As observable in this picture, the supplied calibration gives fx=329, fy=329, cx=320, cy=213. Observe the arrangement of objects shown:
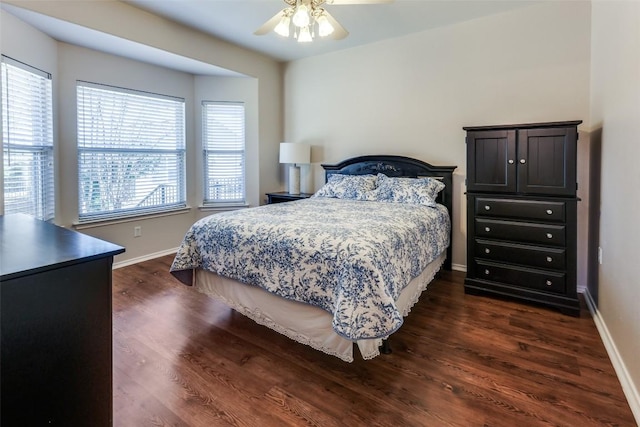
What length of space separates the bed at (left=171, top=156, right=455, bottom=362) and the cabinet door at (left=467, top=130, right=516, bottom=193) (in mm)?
474

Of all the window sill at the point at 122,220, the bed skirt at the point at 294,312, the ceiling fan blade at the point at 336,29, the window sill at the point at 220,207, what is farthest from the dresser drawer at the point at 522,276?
the window sill at the point at 122,220

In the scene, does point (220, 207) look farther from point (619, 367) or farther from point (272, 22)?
point (619, 367)

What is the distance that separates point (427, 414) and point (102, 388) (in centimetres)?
137

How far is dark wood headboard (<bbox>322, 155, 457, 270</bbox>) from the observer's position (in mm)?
3553

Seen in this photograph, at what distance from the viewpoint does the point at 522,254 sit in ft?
9.05

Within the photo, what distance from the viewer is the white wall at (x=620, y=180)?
1657mm

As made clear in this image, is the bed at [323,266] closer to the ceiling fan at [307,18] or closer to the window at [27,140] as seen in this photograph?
the ceiling fan at [307,18]

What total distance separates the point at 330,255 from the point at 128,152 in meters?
3.24

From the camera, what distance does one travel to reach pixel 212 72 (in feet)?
14.0

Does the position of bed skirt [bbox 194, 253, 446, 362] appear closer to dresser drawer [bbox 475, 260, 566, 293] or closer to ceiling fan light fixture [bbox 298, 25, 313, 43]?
dresser drawer [bbox 475, 260, 566, 293]

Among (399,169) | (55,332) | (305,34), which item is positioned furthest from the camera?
(399,169)

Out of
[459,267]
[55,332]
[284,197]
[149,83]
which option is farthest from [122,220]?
[459,267]

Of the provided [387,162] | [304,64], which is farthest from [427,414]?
[304,64]

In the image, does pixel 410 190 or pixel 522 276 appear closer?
pixel 522 276
